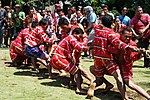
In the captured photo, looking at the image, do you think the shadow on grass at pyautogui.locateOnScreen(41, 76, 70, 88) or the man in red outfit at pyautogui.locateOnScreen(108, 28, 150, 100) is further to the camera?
the shadow on grass at pyautogui.locateOnScreen(41, 76, 70, 88)

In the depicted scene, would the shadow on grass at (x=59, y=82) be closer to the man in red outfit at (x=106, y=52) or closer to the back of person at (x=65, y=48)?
the back of person at (x=65, y=48)

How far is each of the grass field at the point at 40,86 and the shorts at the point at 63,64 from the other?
15.9 inches

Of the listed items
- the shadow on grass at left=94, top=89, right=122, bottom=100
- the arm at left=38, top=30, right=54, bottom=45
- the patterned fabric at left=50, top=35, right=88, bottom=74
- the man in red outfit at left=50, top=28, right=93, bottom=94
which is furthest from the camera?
the arm at left=38, top=30, right=54, bottom=45

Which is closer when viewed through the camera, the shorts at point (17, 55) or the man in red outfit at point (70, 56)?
the man in red outfit at point (70, 56)

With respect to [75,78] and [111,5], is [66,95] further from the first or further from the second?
[111,5]

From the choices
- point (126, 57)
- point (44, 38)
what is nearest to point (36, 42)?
point (44, 38)

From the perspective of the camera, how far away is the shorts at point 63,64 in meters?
7.72

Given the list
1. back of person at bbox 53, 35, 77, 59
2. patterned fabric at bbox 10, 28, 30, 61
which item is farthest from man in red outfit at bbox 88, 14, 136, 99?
patterned fabric at bbox 10, 28, 30, 61

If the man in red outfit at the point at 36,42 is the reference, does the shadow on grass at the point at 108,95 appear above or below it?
below

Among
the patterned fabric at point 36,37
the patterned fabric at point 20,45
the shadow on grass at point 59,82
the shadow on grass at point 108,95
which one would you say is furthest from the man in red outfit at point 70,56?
the patterned fabric at point 20,45

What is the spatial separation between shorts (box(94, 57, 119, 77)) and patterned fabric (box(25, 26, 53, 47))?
7.44ft

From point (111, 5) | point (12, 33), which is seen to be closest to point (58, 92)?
point (12, 33)

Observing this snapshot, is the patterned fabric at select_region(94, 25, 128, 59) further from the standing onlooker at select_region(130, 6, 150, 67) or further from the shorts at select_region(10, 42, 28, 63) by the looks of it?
the standing onlooker at select_region(130, 6, 150, 67)

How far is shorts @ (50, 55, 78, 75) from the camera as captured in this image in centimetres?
772
